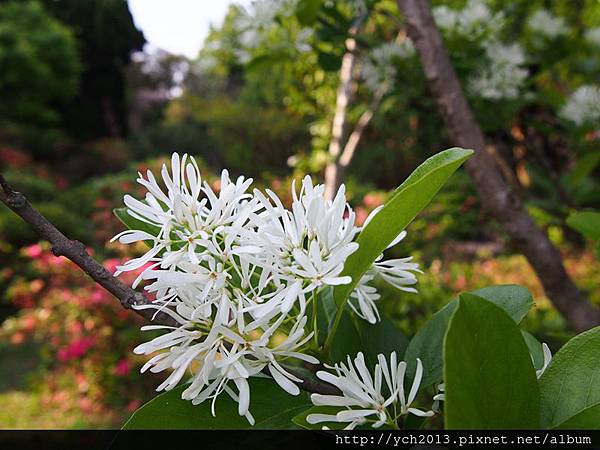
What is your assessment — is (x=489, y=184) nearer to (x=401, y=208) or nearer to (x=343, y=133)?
(x=401, y=208)

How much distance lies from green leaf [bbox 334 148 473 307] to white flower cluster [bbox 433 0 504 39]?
1008mm

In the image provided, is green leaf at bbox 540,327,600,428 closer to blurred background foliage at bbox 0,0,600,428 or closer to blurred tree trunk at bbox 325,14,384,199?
blurred background foliage at bbox 0,0,600,428

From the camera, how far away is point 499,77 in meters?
1.21

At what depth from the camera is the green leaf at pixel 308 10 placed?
0.89 meters

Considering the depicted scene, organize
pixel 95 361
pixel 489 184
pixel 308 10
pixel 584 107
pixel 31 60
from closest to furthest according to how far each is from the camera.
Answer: pixel 489 184, pixel 308 10, pixel 584 107, pixel 95 361, pixel 31 60

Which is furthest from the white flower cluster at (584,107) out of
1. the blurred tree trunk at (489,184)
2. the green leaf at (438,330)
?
the green leaf at (438,330)

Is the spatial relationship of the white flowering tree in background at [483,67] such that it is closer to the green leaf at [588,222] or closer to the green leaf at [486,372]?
the green leaf at [588,222]

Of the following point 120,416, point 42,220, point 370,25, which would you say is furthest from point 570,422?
point 120,416

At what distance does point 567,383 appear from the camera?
307 mm

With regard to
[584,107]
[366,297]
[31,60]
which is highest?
[31,60]

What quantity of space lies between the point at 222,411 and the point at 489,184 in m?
0.57

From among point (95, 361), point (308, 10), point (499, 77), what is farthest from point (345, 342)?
point (95, 361)

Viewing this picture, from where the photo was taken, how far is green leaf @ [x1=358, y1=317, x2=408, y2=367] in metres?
0.39

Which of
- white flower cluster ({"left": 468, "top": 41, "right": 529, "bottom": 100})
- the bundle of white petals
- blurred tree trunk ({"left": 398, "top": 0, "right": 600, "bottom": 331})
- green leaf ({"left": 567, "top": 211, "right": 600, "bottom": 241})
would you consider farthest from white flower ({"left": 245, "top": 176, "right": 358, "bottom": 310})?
white flower cluster ({"left": 468, "top": 41, "right": 529, "bottom": 100})
